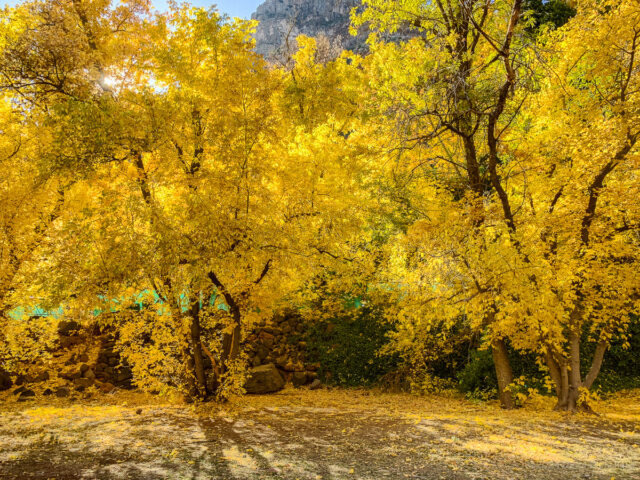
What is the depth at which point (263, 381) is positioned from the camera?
35.3 ft

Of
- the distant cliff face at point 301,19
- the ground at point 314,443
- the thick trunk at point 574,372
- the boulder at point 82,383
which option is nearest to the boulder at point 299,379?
the ground at point 314,443

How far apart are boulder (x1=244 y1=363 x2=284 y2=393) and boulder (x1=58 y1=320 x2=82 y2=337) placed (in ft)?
17.8

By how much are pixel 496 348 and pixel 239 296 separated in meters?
5.06

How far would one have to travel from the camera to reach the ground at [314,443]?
4113 millimetres

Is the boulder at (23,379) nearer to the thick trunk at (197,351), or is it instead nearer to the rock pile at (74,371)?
the rock pile at (74,371)

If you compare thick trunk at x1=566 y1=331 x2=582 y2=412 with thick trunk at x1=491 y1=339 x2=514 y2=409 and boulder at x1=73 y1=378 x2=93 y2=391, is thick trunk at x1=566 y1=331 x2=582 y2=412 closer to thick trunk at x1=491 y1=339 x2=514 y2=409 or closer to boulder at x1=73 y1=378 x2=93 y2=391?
thick trunk at x1=491 y1=339 x2=514 y2=409

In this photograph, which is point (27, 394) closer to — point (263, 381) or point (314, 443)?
point (263, 381)

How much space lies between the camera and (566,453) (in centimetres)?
461

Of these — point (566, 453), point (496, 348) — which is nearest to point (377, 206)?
point (496, 348)

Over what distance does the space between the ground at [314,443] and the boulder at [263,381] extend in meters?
2.11

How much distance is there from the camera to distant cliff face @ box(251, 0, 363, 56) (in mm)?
62241

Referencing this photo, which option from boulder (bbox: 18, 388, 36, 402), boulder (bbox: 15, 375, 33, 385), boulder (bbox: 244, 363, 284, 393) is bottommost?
boulder (bbox: 18, 388, 36, 402)

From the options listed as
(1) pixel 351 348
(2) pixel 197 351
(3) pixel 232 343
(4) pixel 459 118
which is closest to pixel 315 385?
(1) pixel 351 348

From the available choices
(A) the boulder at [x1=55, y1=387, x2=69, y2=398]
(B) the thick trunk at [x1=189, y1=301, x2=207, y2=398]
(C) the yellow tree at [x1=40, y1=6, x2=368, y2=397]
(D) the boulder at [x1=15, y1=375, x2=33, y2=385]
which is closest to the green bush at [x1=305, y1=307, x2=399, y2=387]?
(C) the yellow tree at [x1=40, y1=6, x2=368, y2=397]
